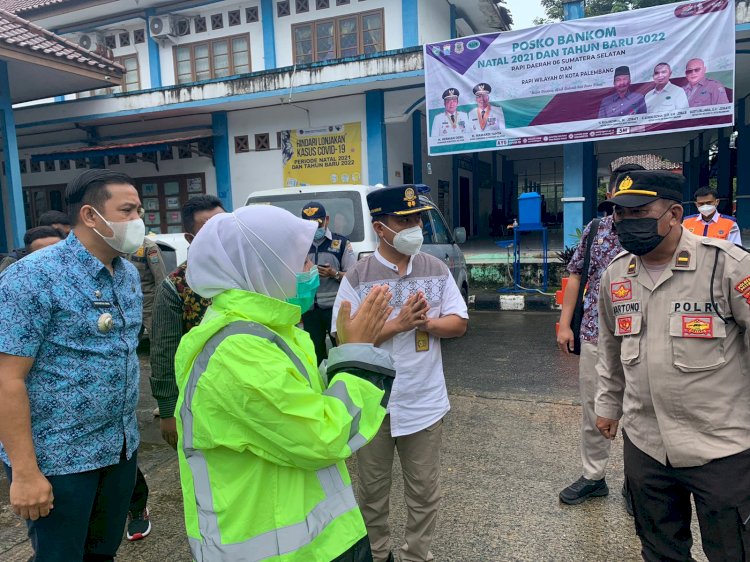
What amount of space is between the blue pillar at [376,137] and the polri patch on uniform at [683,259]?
8802mm

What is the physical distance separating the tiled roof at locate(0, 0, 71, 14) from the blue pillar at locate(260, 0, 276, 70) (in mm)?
5084

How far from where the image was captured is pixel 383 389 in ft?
5.05

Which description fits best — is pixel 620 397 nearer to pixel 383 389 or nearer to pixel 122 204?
pixel 383 389

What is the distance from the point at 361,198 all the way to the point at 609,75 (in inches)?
201

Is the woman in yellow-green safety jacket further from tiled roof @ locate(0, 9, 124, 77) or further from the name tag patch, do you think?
tiled roof @ locate(0, 9, 124, 77)

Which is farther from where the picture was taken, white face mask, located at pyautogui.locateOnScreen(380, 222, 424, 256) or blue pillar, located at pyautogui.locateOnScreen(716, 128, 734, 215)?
blue pillar, located at pyautogui.locateOnScreen(716, 128, 734, 215)

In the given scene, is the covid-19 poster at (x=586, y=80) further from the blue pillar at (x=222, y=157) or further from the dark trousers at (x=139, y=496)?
the dark trousers at (x=139, y=496)

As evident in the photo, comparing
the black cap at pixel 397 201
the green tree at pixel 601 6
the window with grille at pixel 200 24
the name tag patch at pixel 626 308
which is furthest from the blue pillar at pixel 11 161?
the green tree at pixel 601 6

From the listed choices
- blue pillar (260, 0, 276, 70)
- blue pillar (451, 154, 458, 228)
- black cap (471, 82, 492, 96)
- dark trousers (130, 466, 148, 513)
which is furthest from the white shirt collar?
blue pillar (451, 154, 458, 228)

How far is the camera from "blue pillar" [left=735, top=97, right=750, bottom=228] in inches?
456

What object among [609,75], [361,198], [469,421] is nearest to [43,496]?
[469,421]

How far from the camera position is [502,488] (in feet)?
10.3

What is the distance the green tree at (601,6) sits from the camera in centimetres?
1957

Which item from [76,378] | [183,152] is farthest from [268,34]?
[76,378]
